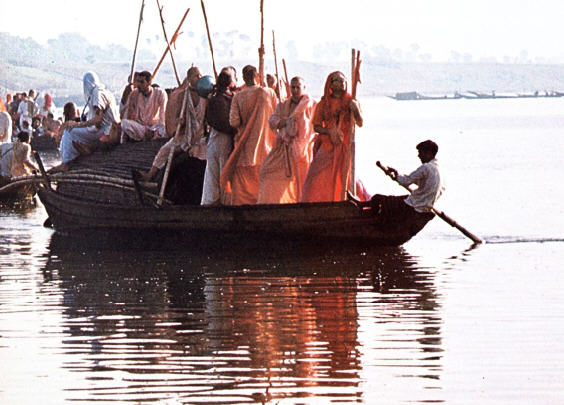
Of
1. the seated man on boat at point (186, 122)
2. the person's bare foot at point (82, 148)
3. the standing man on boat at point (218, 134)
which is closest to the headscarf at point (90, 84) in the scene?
the person's bare foot at point (82, 148)

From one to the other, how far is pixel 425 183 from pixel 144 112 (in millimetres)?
4890

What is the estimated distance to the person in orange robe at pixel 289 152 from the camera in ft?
55.7

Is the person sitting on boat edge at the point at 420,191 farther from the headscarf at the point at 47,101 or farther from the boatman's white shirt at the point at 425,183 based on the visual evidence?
the headscarf at the point at 47,101

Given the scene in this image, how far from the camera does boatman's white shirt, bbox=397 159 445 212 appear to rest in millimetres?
16281

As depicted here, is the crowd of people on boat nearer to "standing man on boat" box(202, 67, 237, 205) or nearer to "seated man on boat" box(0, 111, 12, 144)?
"standing man on boat" box(202, 67, 237, 205)

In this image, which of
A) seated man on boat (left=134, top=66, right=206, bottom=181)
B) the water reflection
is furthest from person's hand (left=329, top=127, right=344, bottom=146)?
seated man on boat (left=134, top=66, right=206, bottom=181)

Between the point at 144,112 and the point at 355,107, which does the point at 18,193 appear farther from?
the point at 355,107

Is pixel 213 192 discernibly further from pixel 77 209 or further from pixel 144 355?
pixel 144 355

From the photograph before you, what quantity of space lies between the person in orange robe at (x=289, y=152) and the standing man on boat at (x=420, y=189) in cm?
108

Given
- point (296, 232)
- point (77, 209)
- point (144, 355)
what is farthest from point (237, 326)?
point (77, 209)

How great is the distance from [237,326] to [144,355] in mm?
Answer: 1430

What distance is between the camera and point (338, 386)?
10.0 metres

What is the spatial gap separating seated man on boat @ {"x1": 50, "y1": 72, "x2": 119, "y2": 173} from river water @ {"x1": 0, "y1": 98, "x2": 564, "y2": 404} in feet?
3.52

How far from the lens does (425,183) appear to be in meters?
16.4
